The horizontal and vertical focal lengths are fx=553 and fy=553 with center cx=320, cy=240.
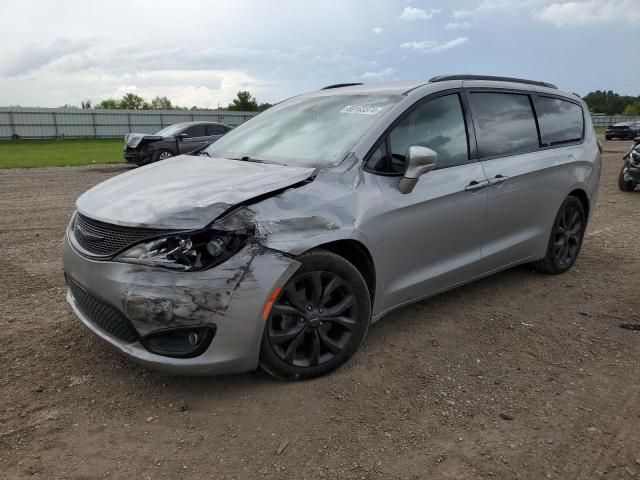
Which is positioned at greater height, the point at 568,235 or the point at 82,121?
the point at 82,121

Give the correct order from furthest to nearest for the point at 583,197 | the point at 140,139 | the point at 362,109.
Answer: the point at 140,139, the point at 583,197, the point at 362,109

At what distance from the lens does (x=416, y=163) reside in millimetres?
3340

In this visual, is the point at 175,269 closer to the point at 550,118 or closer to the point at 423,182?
the point at 423,182

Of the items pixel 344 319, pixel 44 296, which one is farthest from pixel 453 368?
pixel 44 296

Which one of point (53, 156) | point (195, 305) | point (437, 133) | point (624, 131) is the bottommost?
point (53, 156)

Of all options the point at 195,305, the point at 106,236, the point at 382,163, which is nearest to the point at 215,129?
the point at 382,163

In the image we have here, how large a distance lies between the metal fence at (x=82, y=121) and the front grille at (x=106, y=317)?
120 feet

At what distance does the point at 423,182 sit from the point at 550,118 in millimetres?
2069

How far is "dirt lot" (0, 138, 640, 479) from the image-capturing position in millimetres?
2484

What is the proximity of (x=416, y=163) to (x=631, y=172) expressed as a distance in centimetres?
949

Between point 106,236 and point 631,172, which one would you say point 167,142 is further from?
point 106,236

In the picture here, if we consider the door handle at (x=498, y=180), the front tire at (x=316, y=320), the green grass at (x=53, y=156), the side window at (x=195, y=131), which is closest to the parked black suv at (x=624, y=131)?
the side window at (x=195, y=131)

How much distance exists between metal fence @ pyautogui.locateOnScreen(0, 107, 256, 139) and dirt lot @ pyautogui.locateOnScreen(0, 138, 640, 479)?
3603 centimetres

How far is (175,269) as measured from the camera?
2.74 m
